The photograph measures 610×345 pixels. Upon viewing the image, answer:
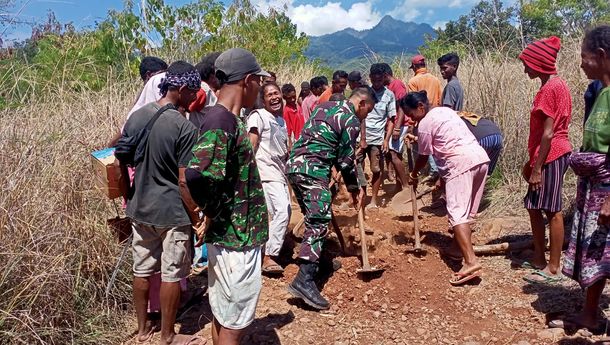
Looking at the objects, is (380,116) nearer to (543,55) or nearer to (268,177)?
(268,177)

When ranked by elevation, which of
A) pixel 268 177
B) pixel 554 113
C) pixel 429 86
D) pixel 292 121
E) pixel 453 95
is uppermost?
pixel 429 86

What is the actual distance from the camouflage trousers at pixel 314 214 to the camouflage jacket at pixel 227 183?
1252 mm

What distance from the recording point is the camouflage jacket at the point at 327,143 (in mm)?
3770

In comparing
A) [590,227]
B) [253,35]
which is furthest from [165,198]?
[253,35]

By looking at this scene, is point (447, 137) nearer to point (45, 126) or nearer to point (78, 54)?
point (45, 126)

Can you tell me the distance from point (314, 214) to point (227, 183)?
1480 mm

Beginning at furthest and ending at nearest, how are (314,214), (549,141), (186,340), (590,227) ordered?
(314,214) → (549,141) → (186,340) → (590,227)

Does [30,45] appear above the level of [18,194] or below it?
above

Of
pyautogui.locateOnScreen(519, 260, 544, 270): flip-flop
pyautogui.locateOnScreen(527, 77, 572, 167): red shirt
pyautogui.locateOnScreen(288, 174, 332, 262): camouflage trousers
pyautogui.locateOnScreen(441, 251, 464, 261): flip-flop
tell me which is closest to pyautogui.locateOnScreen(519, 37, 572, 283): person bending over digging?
pyautogui.locateOnScreen(527, 77, 572, 167): red shirt

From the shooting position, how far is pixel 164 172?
2.95 meters

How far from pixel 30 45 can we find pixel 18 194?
276 inches

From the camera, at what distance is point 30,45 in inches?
350

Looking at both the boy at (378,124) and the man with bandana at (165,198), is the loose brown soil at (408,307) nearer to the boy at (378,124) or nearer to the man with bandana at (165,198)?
the man with bandana at (165,198)

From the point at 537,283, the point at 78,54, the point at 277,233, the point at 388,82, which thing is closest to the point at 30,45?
the point at 78,54
